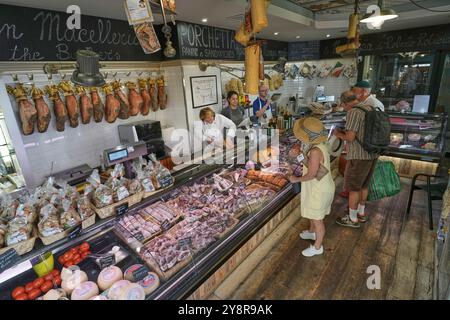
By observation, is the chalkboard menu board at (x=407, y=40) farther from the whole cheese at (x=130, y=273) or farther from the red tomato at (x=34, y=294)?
the red tomato at (x=34, y=294)

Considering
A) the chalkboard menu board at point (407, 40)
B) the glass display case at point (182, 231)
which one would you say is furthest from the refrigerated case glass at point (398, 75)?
the glass display case at point (182, 231)

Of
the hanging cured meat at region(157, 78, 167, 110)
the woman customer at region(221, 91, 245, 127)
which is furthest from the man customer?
the hanging cured meat at region(157, 78, 167, 110)

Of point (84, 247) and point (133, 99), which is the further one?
point (133, 99)

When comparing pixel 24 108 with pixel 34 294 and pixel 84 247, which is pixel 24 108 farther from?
pixel 34 294

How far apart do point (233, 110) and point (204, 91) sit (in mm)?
823

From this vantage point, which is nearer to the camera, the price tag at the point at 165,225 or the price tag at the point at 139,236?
the price tag at the point at 139,236

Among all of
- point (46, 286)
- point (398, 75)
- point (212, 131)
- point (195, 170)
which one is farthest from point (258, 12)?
point (398, 75)

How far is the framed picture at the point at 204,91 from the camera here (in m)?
5.24

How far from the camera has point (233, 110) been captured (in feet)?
17.1

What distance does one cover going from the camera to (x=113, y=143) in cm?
476

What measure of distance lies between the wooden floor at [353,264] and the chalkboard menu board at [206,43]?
144 inches

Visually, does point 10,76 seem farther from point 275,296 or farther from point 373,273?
point 373,273
